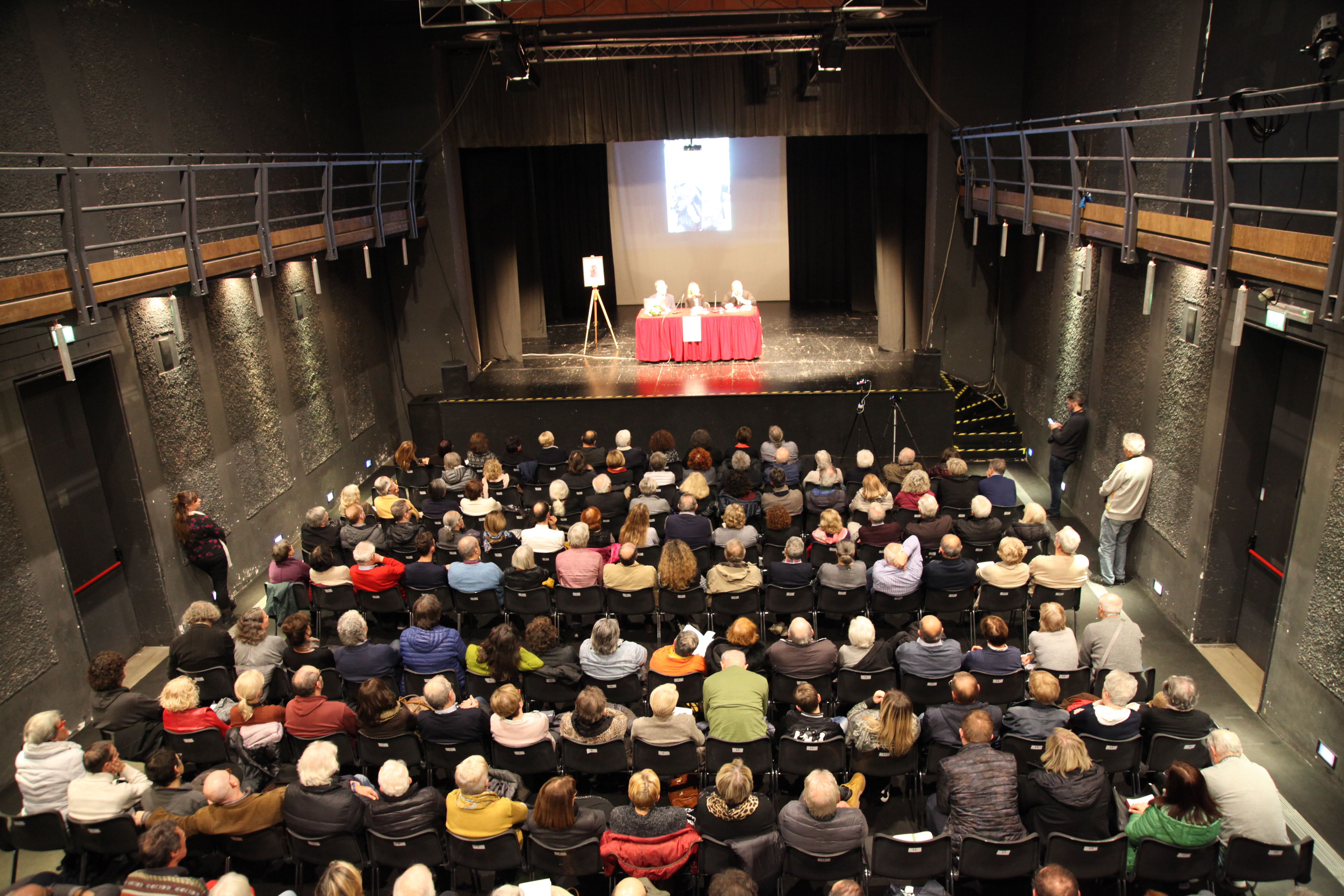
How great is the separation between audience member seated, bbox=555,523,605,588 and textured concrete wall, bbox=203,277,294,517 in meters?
4.20

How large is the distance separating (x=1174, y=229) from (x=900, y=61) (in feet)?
23.7

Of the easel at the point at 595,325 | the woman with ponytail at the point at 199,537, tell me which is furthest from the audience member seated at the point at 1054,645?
the easel at the point at 595,325

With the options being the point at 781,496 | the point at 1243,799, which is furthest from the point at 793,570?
the point at 1243,799

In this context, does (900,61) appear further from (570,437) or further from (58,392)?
Result: (58,392)

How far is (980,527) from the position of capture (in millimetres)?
6973

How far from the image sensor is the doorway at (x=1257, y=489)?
20.5 feet

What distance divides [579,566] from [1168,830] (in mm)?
3943

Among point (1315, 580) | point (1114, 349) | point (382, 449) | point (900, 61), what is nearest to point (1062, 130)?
point (1114, 349)

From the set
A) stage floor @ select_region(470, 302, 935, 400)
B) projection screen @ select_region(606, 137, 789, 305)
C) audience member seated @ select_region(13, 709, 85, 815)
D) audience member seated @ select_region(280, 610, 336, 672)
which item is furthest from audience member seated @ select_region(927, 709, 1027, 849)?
projection screen @ select_region(606, 137, 789, 305)

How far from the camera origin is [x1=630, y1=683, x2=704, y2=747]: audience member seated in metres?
4.66

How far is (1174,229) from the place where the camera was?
6207mm

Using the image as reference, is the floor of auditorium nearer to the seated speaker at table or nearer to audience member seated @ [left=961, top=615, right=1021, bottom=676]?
audience member seated @ [left=961, top=615, right=1021, bottom=676]

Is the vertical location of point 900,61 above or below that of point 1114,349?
above

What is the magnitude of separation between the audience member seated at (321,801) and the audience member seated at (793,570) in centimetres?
306
